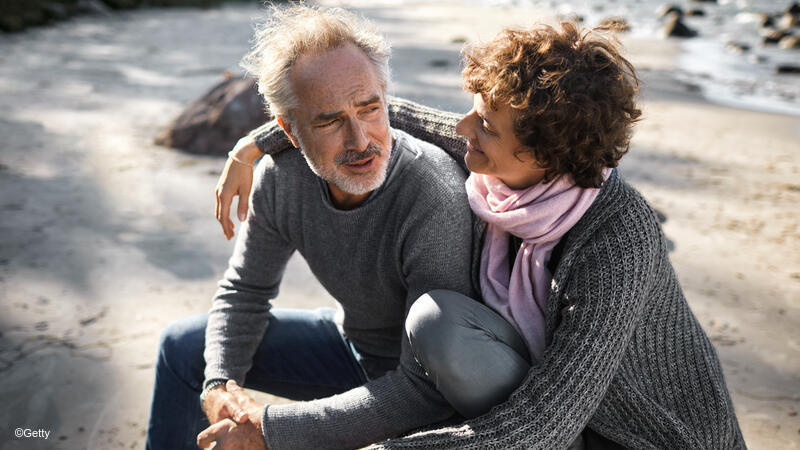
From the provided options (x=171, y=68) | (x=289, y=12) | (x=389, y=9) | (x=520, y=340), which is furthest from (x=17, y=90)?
(x=389, y=9)

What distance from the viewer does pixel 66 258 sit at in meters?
3.23

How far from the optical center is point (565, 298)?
1463 mm

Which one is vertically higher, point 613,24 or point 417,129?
point 613,24

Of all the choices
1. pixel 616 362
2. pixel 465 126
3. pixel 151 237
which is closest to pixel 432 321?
pixel 616 362

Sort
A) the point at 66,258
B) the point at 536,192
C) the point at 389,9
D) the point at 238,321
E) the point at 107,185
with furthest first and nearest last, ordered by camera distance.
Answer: the point at 389,9, the point at 107,185, the point at 66,258, the point at 238,321, the point at 536,192

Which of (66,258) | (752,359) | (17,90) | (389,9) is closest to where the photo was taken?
(752,359)

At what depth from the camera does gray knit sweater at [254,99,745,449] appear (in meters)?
1.39

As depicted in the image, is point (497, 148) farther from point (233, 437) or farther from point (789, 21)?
point (789, 21)

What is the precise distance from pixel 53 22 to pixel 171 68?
161 inches

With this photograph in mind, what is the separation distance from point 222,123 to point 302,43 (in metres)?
3.22

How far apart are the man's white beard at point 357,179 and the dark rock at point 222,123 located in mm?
3127

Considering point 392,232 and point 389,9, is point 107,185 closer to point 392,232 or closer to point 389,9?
point 392,232

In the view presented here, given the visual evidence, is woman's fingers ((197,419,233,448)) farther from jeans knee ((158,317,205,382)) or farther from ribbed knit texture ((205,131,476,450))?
jeans knee ((158,317,205,382))

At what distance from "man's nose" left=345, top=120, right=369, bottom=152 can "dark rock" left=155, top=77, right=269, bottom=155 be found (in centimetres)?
315
